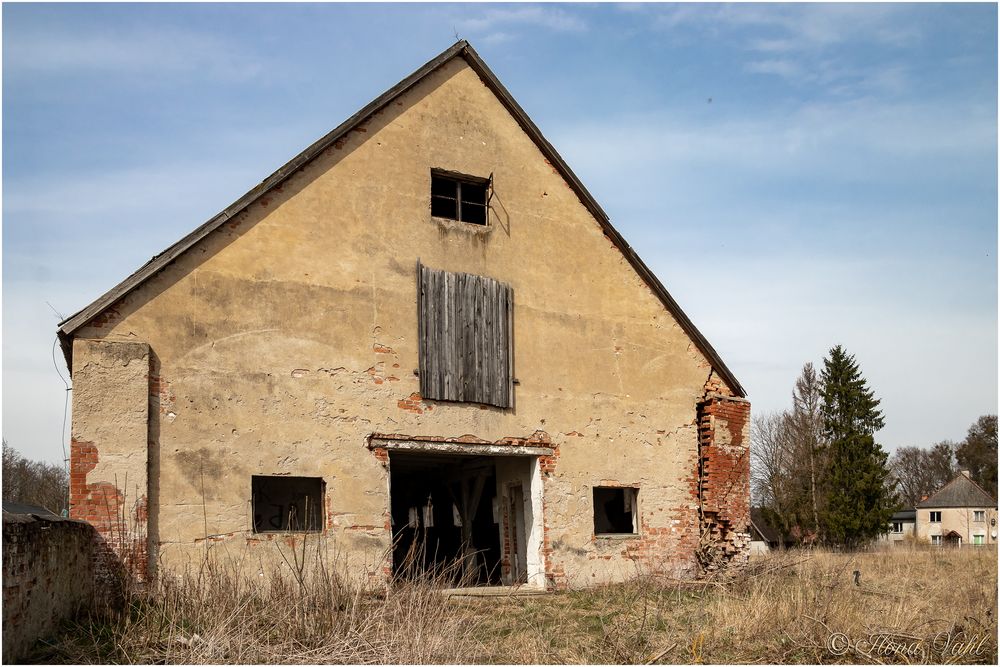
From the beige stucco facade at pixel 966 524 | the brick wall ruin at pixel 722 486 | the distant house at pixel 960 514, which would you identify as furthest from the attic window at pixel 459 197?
the beige stucco facade at pixel 966 524

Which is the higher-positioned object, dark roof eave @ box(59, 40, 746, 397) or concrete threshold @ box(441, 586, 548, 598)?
dark roof eave @ box(59, 40, 746, 397)

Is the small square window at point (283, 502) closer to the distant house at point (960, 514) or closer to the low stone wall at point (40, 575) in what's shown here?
the low stone wall at point (40, 575)

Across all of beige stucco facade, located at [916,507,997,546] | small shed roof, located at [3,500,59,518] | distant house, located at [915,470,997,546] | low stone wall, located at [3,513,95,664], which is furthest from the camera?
distant house, located at [915,470,997,546]

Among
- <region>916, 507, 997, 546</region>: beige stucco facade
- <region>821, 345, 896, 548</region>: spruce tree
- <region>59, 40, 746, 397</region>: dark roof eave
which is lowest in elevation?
<region>916, 507, 997, 546</region>: beige stucco facade

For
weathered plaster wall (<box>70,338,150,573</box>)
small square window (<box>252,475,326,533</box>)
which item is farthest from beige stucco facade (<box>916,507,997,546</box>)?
weathered plaster wall (<box>70,338,150,573</box>)

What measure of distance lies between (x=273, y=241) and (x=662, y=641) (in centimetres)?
748

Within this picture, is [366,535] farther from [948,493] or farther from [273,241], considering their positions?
[948,493]

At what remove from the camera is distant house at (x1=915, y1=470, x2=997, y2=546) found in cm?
6650

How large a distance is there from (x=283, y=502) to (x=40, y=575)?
5.36 m

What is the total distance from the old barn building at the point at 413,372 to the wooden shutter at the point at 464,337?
0.12ft

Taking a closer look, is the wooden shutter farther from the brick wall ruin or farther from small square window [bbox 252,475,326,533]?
the brick wall ruin

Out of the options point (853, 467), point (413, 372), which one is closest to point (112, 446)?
point (413, 372)

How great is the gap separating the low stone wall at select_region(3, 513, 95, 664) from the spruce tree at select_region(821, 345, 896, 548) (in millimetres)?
37681

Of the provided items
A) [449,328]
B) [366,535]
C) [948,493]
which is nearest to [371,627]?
[366,535]
